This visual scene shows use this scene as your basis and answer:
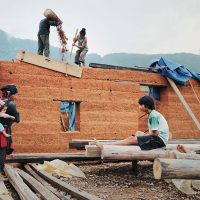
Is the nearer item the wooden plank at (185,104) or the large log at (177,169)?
the large log at (177,169)

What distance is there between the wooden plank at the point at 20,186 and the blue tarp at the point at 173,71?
321 inches

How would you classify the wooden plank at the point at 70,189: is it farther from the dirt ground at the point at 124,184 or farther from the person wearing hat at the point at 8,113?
the person wearing hat at the point at 8,113

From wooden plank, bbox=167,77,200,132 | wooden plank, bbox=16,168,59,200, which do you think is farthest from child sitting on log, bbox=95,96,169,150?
wooden plank, bbox=167,77,200,132

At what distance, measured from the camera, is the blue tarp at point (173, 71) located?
46.1ft

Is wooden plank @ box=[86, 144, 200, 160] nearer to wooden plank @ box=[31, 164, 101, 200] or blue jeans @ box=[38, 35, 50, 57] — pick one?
wooden plank @ box=[31, 164, 101, 200]

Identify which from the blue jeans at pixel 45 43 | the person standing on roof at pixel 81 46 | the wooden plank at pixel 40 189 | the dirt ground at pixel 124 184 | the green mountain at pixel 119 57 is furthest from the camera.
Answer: the green mountain at pixel 119 57

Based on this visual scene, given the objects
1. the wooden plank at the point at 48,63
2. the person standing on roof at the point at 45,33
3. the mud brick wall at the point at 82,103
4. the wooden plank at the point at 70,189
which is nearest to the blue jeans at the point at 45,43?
the person standing on roof at the point at 45,33


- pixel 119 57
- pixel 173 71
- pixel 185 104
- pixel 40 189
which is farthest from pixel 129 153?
pixel 119 57

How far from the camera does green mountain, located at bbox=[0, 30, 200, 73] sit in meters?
66.7

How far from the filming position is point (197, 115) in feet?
49.7

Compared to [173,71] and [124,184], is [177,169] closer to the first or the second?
[124,184]

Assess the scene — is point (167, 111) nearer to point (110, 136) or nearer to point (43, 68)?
point (110, 136)

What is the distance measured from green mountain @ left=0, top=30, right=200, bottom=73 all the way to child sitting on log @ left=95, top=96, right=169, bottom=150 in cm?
5006

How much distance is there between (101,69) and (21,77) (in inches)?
114
